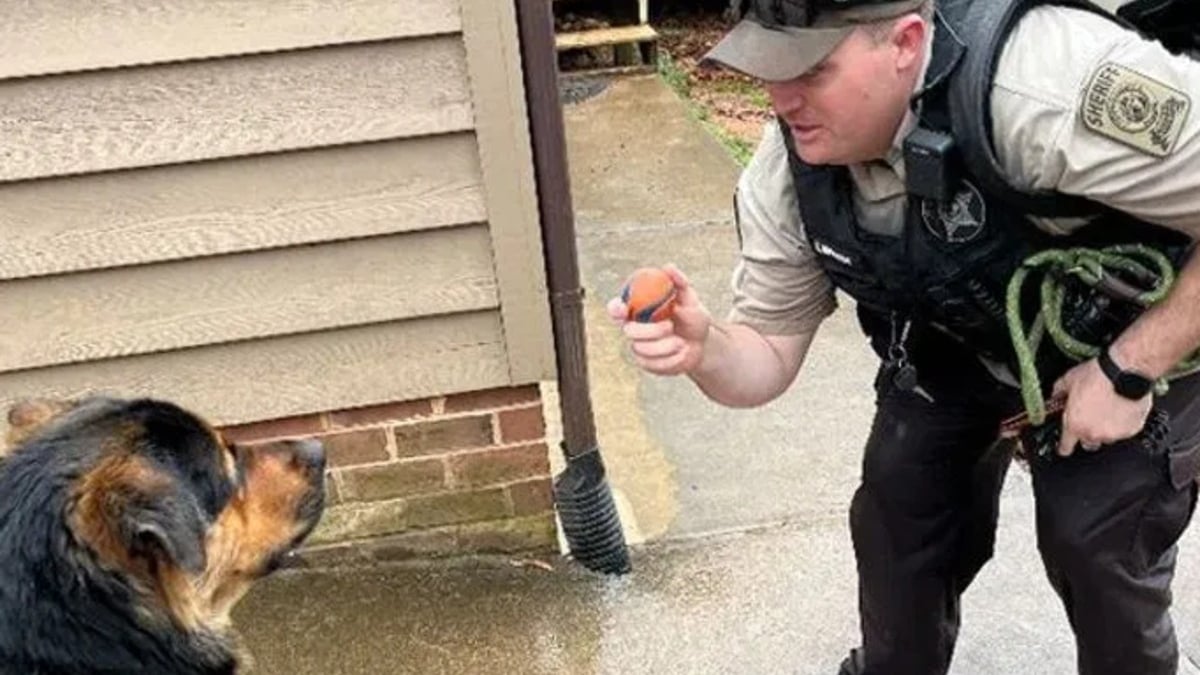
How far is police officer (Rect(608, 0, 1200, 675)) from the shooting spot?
1.72 meters

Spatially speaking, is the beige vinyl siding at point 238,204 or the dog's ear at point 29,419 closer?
the dog's ear at point 29,419

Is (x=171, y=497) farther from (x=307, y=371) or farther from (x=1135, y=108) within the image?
(x=1135, y=108)

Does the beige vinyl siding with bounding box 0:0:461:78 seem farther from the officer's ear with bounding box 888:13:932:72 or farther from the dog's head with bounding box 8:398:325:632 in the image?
the officer's ear with bounding box 888:13:932:72

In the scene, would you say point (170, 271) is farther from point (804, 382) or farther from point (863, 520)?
point (804, 382)

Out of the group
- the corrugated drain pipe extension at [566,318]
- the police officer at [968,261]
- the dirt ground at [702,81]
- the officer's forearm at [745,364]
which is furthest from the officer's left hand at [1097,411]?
the dirt ground at [702,81]

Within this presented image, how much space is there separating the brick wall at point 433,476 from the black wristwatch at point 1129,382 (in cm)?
160

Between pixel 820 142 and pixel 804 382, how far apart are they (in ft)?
7.15

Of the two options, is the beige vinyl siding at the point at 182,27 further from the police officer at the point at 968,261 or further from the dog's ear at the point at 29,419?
the police officer at the point at 968,261

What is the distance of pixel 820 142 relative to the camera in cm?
186

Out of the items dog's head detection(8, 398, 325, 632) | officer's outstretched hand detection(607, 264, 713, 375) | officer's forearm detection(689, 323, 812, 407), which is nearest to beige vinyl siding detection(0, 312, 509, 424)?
dog's head detection(8, 398, 325, 632)

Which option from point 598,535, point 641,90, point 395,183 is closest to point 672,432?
point 598,535

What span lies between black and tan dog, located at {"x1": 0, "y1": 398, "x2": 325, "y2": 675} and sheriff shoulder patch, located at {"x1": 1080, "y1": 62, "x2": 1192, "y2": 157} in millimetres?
1415

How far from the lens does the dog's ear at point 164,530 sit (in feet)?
5.74

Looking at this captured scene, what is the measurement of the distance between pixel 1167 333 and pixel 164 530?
1.47 meters
